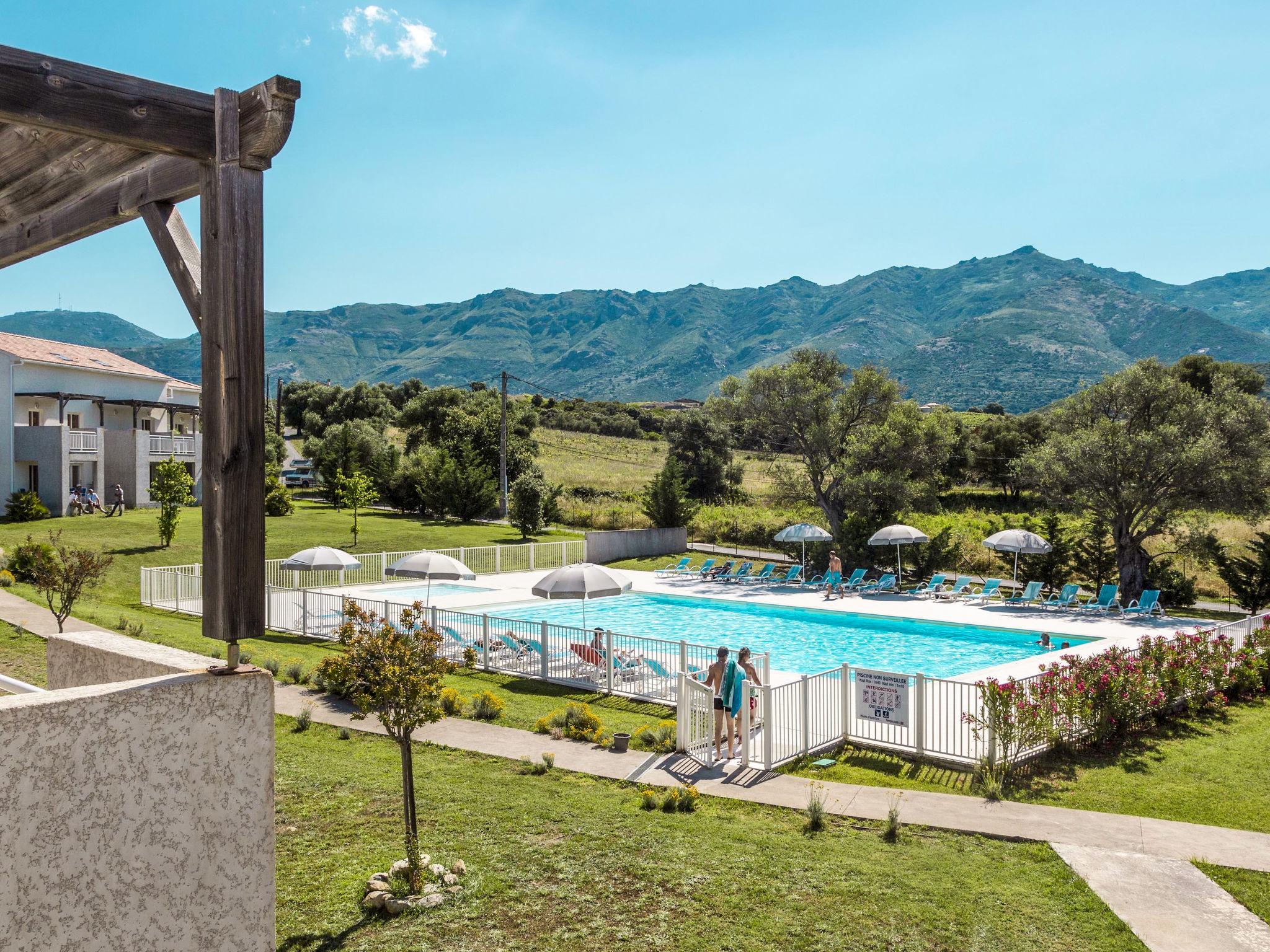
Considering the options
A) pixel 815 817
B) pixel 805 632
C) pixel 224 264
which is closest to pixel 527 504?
pixel 805 632

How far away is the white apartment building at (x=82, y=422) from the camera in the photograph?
34.0m

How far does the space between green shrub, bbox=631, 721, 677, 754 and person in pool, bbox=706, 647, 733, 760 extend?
58 cm

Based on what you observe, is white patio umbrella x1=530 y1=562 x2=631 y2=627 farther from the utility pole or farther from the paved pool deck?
the utility pole

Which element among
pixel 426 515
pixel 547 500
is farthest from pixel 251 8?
pixel 426 515

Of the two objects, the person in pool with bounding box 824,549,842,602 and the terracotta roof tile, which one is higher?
the terracotta roof tile

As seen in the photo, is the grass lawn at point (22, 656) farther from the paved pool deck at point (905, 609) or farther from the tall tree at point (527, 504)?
the tall tree at point (527, 504)

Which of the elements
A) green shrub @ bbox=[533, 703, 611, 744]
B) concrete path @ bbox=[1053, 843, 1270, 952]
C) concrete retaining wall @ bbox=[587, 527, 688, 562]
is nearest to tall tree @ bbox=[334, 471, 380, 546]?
concrete retaining wall @ bbox=[587, 527, 688, 562]

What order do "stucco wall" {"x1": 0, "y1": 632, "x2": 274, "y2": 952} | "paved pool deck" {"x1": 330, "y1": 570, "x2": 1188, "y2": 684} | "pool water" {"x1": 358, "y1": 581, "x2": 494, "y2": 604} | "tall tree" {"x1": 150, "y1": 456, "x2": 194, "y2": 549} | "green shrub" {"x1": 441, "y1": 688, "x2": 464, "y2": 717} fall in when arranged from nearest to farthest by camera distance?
"stucco wall" {"x1": 0, "y1": 632, "x2": 274, "y2": 952}
"green shrub" {"x1": 441, "y1": 688, "x2": 464, "y2": 717}
"paved pool deck" {"x1": 330, "y1": 570, "x2": 1188, "y2": 684}
"pool water" {"x1": 358, "y1": 581, "x2": 494, "y2": 604}
"tall tree" {"x1": 150, "y1": 456, "x2": 194, "y2": 549}

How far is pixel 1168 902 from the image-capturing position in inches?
244

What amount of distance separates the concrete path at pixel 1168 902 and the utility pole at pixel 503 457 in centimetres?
3544

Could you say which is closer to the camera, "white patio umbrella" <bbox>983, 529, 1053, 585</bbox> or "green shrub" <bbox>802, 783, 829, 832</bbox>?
"green shrub" <bbox>802, 783, 829, 832</bbox>

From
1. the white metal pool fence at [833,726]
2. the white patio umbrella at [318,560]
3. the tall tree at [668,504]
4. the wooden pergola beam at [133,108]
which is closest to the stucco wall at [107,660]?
the wooden pergola beam at [133,108]

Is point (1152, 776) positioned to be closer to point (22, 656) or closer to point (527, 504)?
point (22, 656)

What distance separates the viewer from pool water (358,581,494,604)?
80.2 ft
